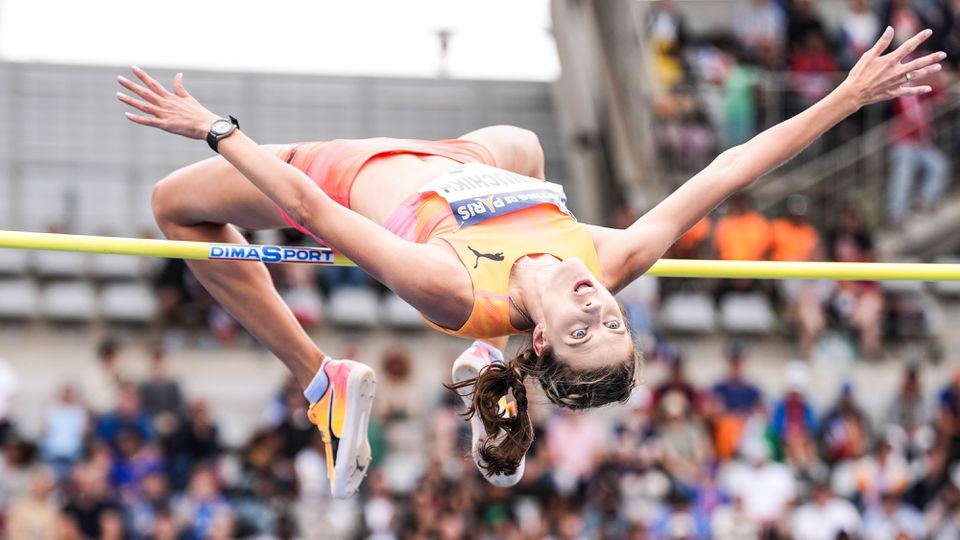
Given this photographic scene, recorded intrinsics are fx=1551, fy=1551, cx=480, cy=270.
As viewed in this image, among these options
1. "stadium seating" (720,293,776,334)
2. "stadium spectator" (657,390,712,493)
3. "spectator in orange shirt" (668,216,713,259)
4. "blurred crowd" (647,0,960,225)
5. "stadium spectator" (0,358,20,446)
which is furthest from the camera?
"blurred crowd" (647,0,960,225)

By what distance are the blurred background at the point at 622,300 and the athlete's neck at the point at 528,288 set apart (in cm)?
516

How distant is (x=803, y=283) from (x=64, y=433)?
606 cm

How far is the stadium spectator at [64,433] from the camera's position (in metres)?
11.0

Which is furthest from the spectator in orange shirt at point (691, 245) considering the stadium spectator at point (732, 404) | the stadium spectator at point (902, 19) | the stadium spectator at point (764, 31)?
the stadium spectator at point (902, 19)

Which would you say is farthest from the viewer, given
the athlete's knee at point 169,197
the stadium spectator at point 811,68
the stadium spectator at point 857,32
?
the stadium spectator at point 857,32

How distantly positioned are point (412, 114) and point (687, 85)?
11.0 feet

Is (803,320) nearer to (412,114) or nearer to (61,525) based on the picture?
(412,114)

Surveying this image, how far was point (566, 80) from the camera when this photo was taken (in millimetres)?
15219

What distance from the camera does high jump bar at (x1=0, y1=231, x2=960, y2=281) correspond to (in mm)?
5492

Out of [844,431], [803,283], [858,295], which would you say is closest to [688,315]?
[803,283]

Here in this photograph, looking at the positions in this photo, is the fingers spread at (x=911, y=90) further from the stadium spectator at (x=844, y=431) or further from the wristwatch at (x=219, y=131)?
the stadium spectator at (x=844, y=431)

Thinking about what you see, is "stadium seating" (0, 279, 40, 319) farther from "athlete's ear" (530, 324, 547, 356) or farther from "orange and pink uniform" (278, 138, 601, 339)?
"athlete's ear" (530, 324, 547, 356)

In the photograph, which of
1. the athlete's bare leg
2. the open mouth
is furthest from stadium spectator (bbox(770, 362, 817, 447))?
the open mouth

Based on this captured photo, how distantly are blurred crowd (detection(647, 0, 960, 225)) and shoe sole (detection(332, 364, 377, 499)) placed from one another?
8.08 metres
